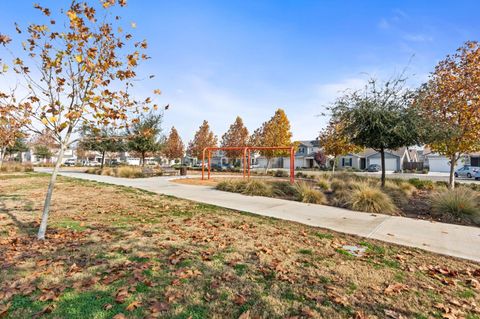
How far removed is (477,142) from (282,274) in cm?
1332

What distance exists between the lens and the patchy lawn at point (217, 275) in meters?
2.58

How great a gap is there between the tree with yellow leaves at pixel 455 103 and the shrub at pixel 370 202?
4783 millimetres

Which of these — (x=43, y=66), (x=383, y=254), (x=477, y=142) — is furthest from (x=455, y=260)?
(x=477, y=142)

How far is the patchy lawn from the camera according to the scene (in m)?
2.58

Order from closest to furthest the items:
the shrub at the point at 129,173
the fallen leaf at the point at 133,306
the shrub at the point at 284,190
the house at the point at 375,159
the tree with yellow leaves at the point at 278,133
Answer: the fallen leaf at the point at 133,306, the shrub at the point at 284,190, the shrub at the point at 129,173, the tree with yellow leaves at the point at 278,133, the house at the point at 375,159

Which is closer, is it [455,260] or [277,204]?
[455,260]

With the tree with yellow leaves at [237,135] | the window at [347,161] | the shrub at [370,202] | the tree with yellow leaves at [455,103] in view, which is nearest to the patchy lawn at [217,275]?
the shrub at [370,202]

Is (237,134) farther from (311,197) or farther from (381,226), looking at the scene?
(381,226)

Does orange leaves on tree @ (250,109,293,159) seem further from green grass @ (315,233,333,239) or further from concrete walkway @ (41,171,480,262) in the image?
green grass @ (315,233,333,239)

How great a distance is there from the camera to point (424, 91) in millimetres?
11641

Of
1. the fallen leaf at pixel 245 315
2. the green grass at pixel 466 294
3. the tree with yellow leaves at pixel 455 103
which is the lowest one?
the green grass at pixel 466 294

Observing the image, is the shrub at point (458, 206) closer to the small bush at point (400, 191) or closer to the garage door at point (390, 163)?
the small bush at point (400, 191)

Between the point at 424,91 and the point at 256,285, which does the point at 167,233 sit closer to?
the point at 256,285

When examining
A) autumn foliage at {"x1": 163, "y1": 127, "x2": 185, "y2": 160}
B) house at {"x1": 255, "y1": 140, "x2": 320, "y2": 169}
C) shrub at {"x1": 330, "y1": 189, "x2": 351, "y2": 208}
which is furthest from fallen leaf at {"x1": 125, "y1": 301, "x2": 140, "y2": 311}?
house at {"x1": 255, "y1": 140, "x2": 320, "y2": 169}
